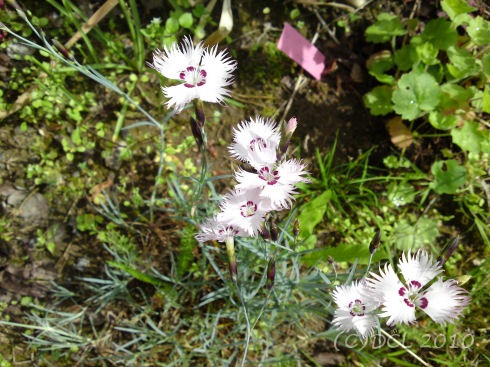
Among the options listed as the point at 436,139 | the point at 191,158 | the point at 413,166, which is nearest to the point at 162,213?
the point at 191,158

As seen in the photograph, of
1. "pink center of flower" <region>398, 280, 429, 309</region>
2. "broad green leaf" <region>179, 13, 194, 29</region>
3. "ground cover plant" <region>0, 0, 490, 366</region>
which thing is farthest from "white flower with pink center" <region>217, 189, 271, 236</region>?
"broad green leaf" <region>179, 13, 194, 29</region>

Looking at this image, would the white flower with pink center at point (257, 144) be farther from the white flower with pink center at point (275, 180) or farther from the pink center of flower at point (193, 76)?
the pink center of flower at point (193, 76)

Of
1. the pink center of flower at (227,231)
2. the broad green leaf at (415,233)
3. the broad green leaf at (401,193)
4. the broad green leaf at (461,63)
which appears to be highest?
the broad green leaf at (461,63)

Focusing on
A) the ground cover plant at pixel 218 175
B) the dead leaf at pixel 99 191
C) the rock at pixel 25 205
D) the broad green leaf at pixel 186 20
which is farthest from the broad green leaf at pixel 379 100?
the rock at pixel 25 205

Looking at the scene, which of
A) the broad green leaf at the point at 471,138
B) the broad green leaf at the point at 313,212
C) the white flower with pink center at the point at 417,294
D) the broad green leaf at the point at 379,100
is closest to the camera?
the white flower with pink center at the point at 417,294

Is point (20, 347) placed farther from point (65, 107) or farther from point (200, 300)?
point (65, 107)

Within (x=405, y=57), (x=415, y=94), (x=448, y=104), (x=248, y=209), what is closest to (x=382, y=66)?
(x=405, y=57)

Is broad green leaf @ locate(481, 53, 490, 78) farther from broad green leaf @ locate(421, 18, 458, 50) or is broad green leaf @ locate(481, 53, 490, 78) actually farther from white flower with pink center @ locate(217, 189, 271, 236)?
white flower with pink center @ locate(217, 189, 271, 236)
